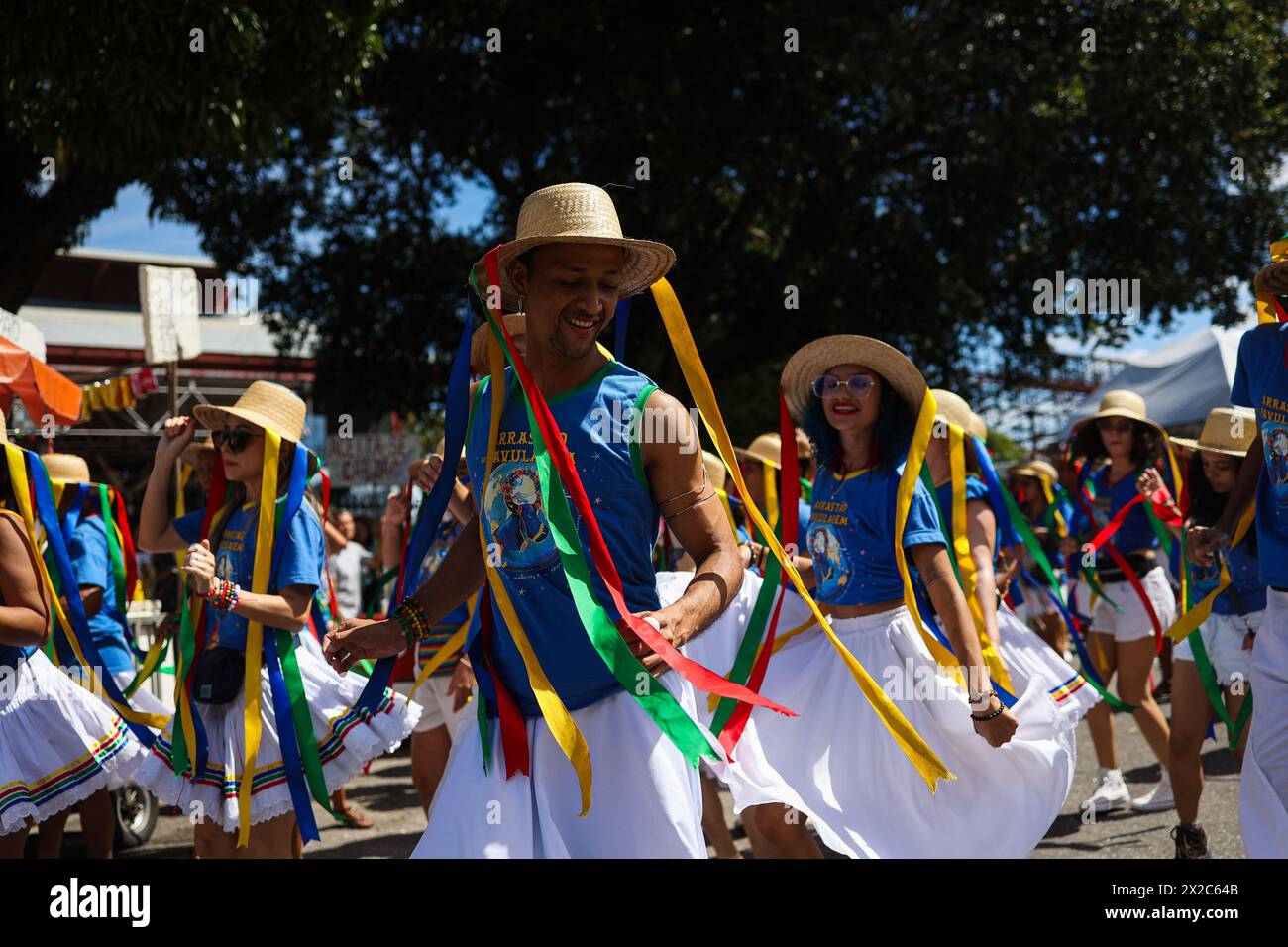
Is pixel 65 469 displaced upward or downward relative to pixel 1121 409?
downward

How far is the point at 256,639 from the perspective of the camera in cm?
455

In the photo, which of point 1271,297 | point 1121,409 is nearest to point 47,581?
point 1271,297

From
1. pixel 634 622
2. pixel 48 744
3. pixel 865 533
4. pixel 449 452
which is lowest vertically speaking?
pixel 48 744

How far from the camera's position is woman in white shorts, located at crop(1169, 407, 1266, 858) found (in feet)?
18.4

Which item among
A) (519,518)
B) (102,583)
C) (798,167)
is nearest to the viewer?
(519,518)

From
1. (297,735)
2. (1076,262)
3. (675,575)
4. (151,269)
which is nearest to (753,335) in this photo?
(1076,262)

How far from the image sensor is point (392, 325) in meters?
14.9

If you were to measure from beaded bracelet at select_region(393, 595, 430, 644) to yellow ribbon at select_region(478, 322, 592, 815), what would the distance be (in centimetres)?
18

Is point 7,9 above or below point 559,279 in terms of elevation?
above

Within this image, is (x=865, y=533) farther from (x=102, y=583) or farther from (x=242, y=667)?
(x=102, y=583)

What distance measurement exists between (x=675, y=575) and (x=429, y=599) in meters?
3.04

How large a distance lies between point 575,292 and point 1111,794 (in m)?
5.08

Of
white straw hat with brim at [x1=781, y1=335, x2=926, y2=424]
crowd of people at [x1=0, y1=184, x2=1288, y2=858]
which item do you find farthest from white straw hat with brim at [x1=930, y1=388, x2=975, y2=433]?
white straw hat with brim at [x1=781, y1=335, x2=926, y2=424]

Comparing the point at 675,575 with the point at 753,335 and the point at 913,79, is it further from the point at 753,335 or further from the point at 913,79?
the point at 753,335
